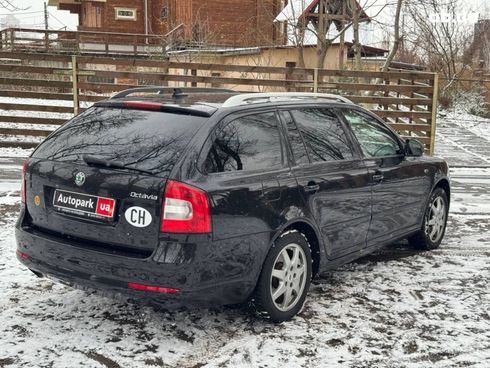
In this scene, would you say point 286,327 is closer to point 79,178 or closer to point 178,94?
point 79,178

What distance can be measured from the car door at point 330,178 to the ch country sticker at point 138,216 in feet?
3.97

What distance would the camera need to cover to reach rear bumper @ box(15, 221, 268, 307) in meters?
3.45

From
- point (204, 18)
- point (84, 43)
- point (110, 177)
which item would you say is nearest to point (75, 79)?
point (110, 177)

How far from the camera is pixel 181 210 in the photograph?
345 centimetres

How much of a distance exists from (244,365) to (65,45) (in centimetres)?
2946

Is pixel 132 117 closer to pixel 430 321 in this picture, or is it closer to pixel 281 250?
pixel 281 250

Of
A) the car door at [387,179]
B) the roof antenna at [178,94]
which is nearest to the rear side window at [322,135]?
the car door at [387,179]

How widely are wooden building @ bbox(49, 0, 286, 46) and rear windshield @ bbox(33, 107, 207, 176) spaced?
26.4m

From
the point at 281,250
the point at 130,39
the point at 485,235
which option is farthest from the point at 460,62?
the point at 281,250

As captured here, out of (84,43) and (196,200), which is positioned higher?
(84,43)

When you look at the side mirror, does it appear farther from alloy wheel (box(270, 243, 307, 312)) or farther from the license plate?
the license plate

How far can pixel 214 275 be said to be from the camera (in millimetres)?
3561

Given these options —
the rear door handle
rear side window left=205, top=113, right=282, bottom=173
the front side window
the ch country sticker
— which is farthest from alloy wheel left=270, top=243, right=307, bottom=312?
Answer: the front side window

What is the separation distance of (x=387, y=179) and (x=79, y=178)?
2761 mm
